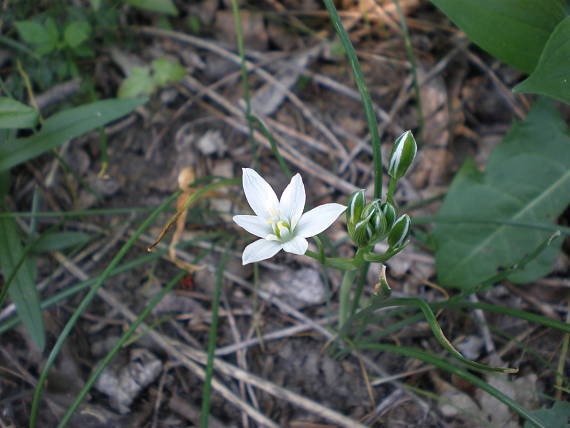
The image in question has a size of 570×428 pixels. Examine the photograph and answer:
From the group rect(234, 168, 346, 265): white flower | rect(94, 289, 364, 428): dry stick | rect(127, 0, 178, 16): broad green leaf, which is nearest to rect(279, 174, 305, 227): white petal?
rect(234, 168, 346, 265): white flower

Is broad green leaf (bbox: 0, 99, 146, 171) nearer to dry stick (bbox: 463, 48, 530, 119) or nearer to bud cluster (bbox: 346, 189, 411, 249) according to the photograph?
bud cluster (bbox: 346, 189, 411, 249)

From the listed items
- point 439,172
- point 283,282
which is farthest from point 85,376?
point 439,172

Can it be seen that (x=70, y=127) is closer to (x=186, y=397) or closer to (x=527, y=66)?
(x=186, y=397)

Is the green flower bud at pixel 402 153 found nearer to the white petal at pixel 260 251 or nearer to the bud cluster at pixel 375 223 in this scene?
the bud cluster at pixel 375 223

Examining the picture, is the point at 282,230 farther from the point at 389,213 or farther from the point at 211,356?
the point at 211,356

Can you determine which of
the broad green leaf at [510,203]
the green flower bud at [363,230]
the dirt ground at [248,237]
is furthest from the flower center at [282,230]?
the broad green leaf at [510,203]

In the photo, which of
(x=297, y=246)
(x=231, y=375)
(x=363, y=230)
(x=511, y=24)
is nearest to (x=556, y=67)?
(x=511, y=24)
